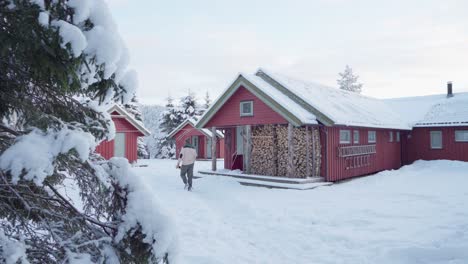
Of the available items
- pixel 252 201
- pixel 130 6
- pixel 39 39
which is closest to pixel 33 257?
pixel 39 39

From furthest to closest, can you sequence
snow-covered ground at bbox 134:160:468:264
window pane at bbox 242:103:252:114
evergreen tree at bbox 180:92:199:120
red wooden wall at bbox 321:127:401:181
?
1. evergreen tree at bbox 180:92:199:120
2. window pane at bbox 242:103:252:114
3. red wooden wall at bbox 321:127:401:181
4. snow-covered ground at bbox 134:160:468:264

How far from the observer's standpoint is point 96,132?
124 inches

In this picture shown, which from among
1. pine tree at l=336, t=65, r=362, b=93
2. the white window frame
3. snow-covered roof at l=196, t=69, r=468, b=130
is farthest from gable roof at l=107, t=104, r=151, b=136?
pine tree at l=336, t=65, r=362, b=93

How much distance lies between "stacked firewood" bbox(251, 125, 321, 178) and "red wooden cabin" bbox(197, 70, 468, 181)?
5 centimetres

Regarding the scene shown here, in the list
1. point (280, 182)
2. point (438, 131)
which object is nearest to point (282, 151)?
point (280, 182)

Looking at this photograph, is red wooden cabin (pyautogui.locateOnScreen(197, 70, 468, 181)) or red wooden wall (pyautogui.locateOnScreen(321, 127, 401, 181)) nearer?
red wooden cabin (pyautogui.locateOnScreen(197, 70, 468, 181))

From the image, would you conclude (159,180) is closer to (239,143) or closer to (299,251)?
(239,143)

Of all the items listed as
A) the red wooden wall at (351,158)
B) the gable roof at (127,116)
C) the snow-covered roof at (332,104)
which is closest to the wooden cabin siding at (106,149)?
the gable roof at (127,116)

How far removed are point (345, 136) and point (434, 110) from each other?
12.7 meters

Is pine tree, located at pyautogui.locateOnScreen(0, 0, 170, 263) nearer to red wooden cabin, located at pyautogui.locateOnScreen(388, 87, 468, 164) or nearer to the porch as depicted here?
the porch

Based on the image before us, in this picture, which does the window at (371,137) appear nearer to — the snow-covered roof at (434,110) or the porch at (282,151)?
the porch at (282,151)

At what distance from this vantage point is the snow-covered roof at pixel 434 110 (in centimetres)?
2281

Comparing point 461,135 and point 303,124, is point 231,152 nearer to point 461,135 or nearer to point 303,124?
point 303,124

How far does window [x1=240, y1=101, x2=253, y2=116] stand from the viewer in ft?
56.6
